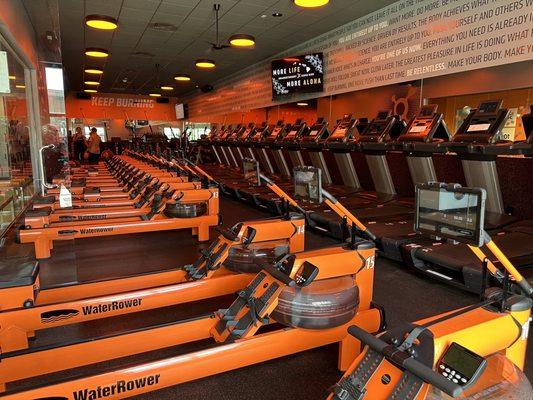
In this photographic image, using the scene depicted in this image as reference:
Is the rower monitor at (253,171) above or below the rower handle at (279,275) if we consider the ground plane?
above

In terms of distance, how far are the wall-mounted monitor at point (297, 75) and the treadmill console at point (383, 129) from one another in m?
2.87

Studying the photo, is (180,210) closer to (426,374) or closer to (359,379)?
(359,379)

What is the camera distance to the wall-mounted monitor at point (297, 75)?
8.80 meters

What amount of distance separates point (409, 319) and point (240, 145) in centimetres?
812

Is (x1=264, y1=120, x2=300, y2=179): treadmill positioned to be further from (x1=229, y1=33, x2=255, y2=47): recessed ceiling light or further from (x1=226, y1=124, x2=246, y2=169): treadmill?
(x1=229, y1=33, x2=255, y2=47): recessed ceiling light

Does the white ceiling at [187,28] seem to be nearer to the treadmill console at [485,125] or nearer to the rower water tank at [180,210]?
the treadmill console at [485,125]

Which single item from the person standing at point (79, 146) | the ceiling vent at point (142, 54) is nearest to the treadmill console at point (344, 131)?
the ceiling vent at point (142, 54)

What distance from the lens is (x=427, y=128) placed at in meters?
5.26

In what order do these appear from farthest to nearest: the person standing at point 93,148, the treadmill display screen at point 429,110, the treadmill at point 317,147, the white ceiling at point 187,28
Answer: the person standing at point 93,148 < the treadmill at point 317,147 < the white ceiling at point 187,28 < the treadmill display screen at point 429,110

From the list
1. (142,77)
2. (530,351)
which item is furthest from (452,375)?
(142,77)

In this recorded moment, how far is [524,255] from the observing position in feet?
11.2

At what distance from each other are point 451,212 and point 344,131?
5.23 m

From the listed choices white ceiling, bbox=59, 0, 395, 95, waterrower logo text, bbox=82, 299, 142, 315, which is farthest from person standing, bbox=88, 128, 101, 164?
waterrower logo text, bbox=82, 299, 142, 315

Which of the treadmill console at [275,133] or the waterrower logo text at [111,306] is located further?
the treadmill console at [275,133]
